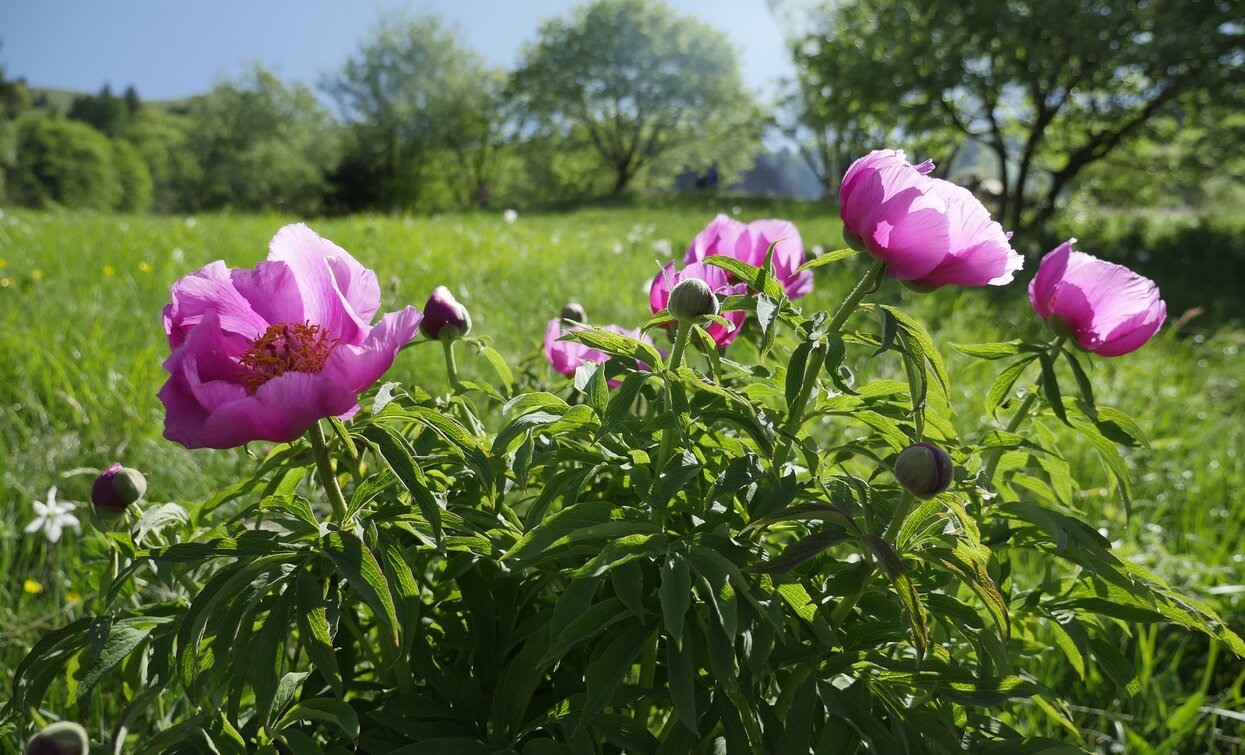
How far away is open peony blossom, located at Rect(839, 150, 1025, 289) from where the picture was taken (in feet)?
2.45

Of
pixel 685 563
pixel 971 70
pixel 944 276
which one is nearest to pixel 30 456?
pixel 685 563

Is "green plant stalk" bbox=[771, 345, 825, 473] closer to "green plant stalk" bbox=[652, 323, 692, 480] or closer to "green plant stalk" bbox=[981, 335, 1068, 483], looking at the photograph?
"green plant stalk" bbox=[652, 323, 692, 480]

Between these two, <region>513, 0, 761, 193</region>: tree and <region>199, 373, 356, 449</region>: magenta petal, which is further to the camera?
<region>513, 0, 761, 193</region>: tree

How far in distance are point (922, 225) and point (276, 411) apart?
57cm

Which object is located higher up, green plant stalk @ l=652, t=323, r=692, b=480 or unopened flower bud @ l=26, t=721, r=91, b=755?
green plant stalk @ l=652, t=323, r=692, b=480

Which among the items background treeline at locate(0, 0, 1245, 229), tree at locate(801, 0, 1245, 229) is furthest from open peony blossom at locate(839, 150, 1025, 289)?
tree at locate(801, 0, 1245, 229)

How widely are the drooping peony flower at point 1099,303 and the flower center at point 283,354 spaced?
774 millimetres

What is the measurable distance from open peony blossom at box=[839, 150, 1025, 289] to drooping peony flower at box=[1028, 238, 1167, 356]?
189mm

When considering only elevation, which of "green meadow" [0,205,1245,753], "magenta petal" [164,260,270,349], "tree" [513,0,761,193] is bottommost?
"green meadow" [0,205,1245,753]

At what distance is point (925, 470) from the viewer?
2.21 ft

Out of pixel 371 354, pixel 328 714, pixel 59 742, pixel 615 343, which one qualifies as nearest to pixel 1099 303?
pixel 615 343

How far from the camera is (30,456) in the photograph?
2062 mm

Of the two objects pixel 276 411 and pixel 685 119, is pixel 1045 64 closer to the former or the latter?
pixel 276 411

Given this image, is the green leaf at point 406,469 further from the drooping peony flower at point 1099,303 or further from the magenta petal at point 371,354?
the drooping peony flower at point 1099,303
